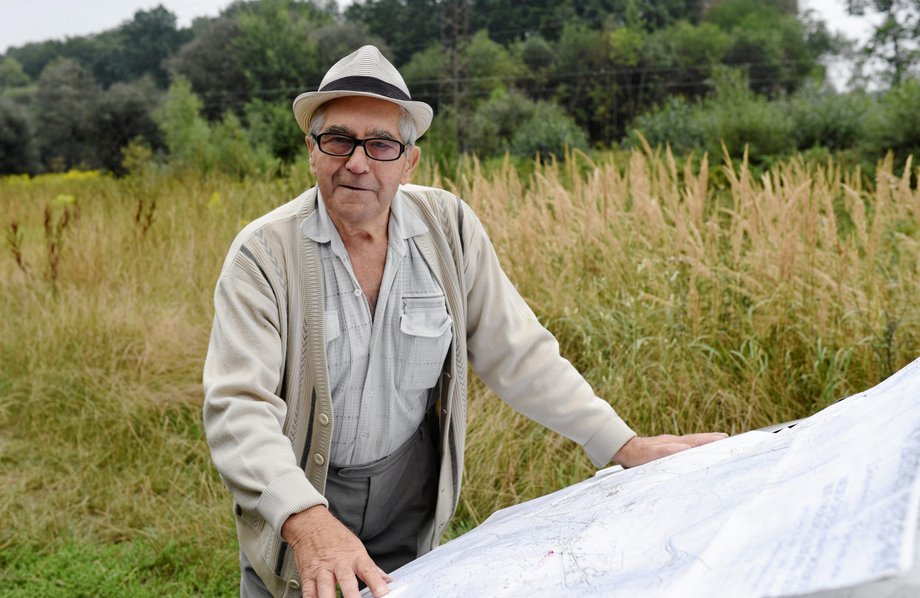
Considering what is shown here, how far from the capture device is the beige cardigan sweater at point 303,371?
1.51 meters

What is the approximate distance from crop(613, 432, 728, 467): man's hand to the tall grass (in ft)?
4.93

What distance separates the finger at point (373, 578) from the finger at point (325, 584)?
1.9 inches

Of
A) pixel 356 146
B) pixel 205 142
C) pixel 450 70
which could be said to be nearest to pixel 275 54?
pixel 450 70

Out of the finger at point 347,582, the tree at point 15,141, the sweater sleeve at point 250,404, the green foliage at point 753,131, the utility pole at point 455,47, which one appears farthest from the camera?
the tree at point 15,141

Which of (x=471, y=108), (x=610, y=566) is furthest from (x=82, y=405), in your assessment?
(x=471, y=108)

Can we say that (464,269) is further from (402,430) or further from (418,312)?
(402,430)

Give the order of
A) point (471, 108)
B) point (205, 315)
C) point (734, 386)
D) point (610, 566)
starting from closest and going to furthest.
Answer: point (610, 566) → point (734, 386) → point (205, 315) → point (471, 108)

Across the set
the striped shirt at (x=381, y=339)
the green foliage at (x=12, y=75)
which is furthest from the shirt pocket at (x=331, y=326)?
the green foliage at (x=12, y=75)

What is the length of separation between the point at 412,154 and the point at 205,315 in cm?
367

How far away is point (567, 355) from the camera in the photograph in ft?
13.2

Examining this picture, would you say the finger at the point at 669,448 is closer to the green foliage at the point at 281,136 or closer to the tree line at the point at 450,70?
the green foliage at the point at 281,136

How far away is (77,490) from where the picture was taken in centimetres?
381

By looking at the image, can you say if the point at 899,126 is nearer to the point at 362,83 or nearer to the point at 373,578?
the point at 362,83

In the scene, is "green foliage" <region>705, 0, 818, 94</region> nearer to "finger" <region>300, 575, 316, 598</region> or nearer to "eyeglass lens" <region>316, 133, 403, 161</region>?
"eyeglass lens" <region>316, 133, 403, 161</region>
